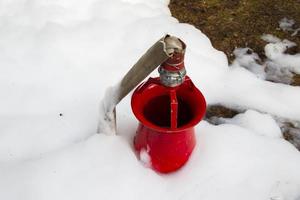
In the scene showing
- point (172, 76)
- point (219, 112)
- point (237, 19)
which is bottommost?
point (219, 112)

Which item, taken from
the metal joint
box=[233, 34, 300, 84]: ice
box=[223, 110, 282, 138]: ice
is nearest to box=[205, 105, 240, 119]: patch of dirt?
box=[223, 110, 282, 138]: ice

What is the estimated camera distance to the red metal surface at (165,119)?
1397 millimetres

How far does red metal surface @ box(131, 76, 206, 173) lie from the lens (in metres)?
1.40

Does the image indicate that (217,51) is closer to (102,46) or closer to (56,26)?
(102,46)

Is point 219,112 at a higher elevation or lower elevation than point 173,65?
lower

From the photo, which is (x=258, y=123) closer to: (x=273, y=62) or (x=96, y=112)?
(x=273, y=62)

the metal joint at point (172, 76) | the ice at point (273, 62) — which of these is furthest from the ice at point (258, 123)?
the metal joint at point (172, 76)

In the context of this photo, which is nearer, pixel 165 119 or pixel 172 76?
pixel 172 76

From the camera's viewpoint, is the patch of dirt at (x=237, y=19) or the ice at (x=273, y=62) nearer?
the ice at (x=273, y=62)

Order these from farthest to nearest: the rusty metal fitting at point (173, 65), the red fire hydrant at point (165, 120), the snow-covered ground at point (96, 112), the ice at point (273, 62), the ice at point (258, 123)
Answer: the ice at point (273, 62) → the ice at point (258, 123) → the snow-covered ground at point (96, 112) → the red fire hydrant at point (165, 120) → the rusty metal fitting at point (173, 65)

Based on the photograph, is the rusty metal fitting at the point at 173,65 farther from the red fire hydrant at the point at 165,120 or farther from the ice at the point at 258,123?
the ice at the point at 258,123

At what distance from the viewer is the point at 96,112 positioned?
170cm

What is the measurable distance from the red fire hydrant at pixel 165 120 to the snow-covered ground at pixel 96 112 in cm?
6

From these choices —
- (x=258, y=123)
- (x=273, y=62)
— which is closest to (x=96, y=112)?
(x=258, y=123)
